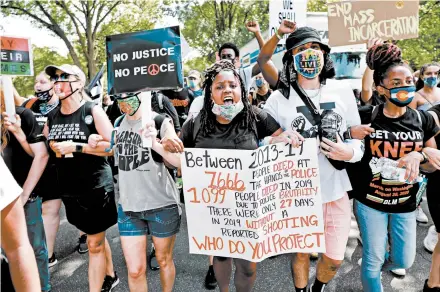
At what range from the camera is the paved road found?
3.45 m

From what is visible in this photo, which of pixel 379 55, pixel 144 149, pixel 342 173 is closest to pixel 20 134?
pixel 144 149

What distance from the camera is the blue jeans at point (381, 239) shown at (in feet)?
8.96

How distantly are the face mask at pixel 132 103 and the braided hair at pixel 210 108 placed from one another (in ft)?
1.69

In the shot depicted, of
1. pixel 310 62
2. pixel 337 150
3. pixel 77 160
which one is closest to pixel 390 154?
pixel 337 150

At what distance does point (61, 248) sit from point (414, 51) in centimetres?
1642

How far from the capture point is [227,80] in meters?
2.55

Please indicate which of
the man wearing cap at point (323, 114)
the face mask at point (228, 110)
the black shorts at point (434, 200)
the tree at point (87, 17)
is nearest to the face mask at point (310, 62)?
the man wearing cap at point (323, 114)

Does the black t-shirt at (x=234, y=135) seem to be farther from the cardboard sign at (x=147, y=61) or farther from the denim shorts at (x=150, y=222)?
the denim shorts at (x=150, y=222)

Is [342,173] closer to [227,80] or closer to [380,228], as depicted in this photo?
[380,228]

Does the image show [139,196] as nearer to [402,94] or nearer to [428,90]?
[402,94]

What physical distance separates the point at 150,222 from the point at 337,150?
5.00 feet

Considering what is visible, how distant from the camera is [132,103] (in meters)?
2.76

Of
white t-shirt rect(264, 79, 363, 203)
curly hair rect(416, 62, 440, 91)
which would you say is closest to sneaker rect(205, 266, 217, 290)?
white t-shirt rect(264, 79, 363, 203)

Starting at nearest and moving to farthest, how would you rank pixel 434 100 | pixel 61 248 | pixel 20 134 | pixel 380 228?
1. pixel 380 228
2. pixel 20 134
3. pixel 434 100
4. pixel 61 248
